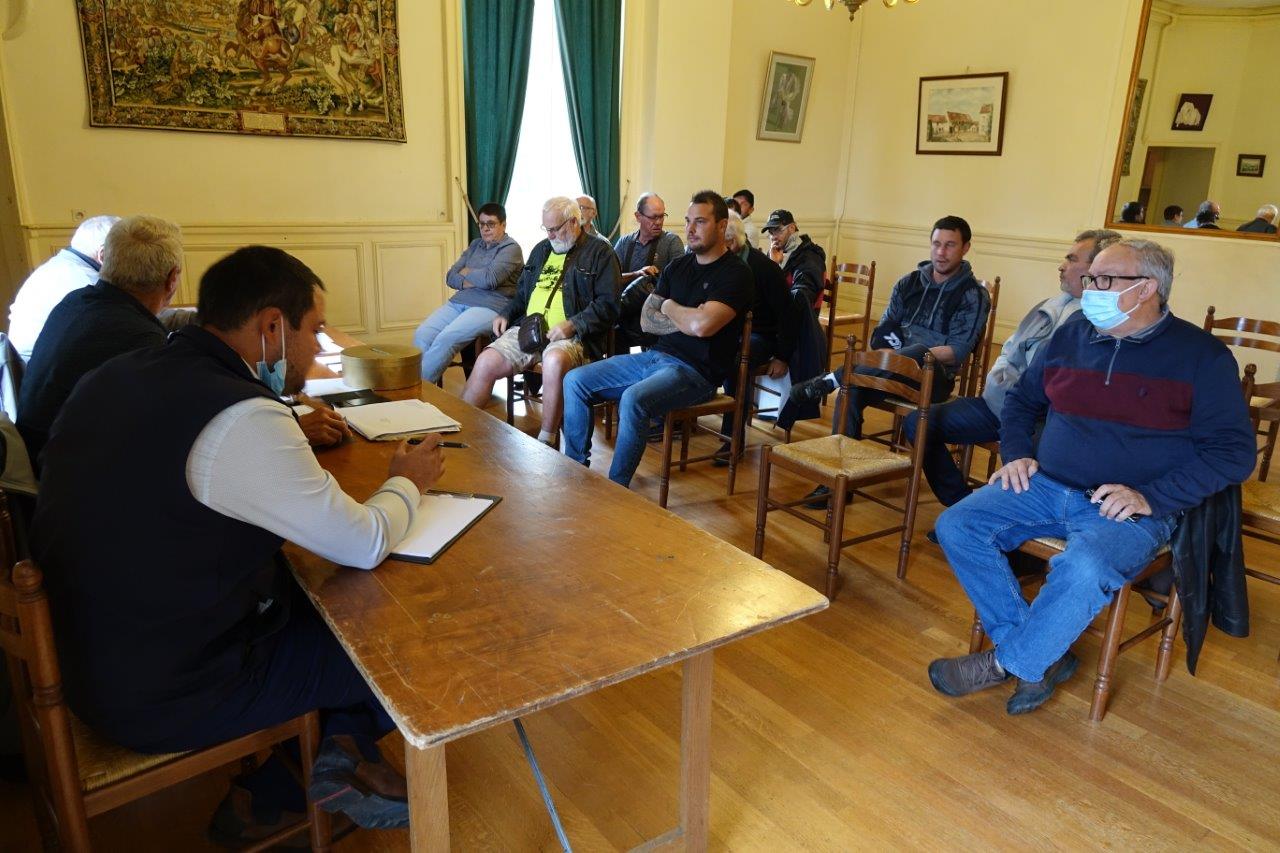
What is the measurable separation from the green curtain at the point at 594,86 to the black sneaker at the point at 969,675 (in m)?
5.08

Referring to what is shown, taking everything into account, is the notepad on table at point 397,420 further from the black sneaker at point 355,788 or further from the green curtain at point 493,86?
the green curtain at point 493,86

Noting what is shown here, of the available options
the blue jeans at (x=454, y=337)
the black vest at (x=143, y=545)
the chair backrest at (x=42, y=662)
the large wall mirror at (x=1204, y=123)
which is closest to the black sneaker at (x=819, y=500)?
the blue jeans at (x=454, y=337)

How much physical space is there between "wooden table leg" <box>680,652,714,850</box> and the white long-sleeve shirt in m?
0.63

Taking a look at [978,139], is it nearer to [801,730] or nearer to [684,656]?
[801,730]

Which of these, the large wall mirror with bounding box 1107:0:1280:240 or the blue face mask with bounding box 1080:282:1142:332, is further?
the large wall mirror with bounding box 1107:0:1280:240

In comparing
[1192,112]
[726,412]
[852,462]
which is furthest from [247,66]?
[1192,112]

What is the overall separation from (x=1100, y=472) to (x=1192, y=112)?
16.4ft

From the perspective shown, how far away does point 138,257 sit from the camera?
2.08 meters

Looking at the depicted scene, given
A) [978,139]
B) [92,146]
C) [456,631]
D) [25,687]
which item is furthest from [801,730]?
[978,139]

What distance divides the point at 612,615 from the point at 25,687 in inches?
41.5

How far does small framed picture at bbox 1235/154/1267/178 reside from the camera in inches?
221

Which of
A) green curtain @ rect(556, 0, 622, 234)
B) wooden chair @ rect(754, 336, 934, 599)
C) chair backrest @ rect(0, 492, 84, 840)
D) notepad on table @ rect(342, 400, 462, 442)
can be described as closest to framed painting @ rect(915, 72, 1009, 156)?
green curtain @ rect(556, 0, 622, 234)

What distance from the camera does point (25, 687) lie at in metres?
1.48

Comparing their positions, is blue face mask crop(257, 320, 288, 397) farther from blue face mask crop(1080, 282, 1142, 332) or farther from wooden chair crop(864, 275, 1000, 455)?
wooden chair crop(864, 275, 1000, 455)
